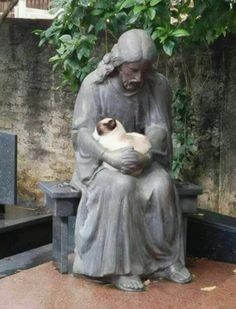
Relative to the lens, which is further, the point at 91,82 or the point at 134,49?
the point at 91,82

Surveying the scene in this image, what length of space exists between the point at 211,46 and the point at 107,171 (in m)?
3.12

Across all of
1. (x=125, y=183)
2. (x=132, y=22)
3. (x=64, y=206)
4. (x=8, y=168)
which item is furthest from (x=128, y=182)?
(x=8, y=168)

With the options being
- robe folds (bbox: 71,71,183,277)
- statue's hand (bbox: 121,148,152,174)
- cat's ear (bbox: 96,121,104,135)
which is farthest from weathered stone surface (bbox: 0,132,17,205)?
statue's hand (bbox: 121,148,152,174)

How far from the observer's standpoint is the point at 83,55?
5.58 metres

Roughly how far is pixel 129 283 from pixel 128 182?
59cm

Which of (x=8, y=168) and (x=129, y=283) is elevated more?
(x=8, y=168)

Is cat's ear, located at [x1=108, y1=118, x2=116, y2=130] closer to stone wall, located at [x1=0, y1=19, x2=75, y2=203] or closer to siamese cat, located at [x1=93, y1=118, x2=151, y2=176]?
siamese cat, located at [x1=93, y1=118, x2=151, y2=176]

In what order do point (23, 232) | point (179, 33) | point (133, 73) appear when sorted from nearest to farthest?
point (133, 73) < point (179, 33) < point (23, 232)

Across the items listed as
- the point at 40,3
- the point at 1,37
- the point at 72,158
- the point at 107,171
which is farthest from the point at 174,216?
the point at 40,3

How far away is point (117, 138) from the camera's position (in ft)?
13.0

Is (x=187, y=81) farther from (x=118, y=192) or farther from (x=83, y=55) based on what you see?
(x=118, y=192)

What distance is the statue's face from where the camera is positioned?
3902mm

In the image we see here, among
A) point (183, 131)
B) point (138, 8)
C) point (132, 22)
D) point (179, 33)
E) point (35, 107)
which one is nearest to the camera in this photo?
point (138, 8)

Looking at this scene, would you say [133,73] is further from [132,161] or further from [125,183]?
[125,183]
